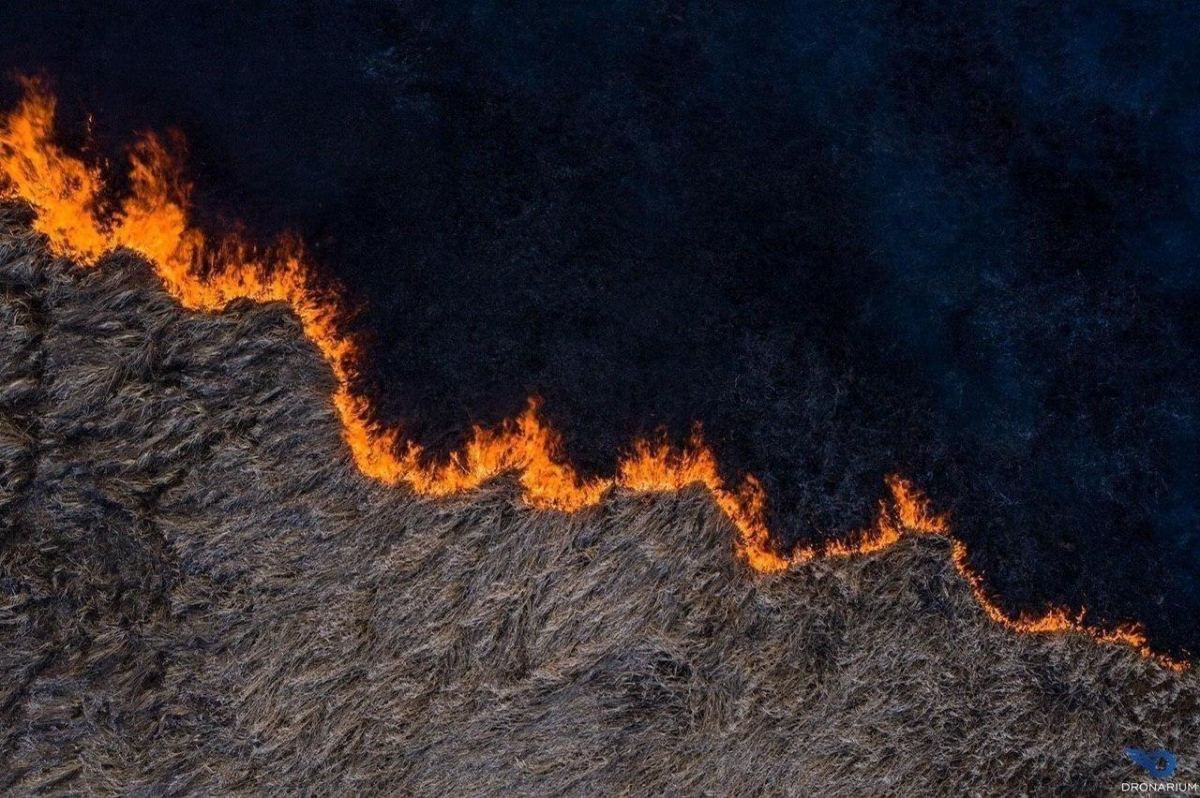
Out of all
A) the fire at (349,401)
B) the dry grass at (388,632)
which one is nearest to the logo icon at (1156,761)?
the dry grass at (388,632)

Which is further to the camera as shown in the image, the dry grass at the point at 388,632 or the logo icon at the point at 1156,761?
the logo icon at the point at 1156,761

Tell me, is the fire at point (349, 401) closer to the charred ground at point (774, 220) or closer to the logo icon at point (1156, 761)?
the charred ground at point (774, 220)

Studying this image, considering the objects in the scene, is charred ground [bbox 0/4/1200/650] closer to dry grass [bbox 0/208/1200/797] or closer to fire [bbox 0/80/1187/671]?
fire [bbox 0/80/1187/671]

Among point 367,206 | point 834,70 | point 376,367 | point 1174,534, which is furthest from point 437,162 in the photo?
point 1174,534

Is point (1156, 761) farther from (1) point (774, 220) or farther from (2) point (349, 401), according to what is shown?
(2) point (349, 401)

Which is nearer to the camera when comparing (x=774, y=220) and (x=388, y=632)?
(x=388, y=632)

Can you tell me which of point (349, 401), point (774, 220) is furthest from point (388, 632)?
point (774, 220)
